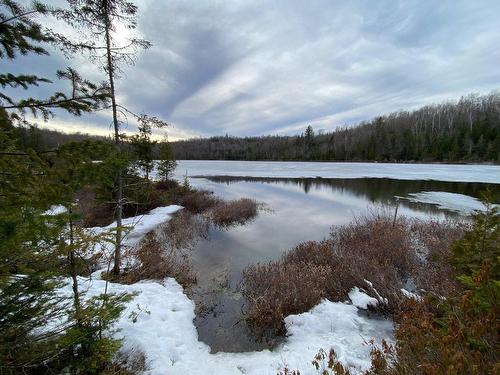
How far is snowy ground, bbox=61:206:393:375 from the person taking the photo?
175 inches

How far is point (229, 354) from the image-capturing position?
4.98m

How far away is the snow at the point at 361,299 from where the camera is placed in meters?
6.45

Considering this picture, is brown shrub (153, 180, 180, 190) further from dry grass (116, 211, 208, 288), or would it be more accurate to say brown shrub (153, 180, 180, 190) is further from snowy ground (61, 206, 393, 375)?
snowy ground (61, 206, 393, 375)

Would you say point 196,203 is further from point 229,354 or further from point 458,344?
point 458,344

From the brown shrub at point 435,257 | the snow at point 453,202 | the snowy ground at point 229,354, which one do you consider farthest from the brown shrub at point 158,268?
the snow at point 453,202

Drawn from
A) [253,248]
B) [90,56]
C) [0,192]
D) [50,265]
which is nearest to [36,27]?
[0,192]

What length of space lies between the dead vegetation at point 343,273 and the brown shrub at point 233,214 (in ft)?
19.5

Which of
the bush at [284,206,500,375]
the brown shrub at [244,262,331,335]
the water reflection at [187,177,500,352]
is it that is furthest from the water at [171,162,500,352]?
the bush at [284,206,500,375]

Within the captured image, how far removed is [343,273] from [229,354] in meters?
A: 4.28

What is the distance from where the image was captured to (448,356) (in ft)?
7.67

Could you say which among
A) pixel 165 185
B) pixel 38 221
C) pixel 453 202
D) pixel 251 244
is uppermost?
pixel 38 221

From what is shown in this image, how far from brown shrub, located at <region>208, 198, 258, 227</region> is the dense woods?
65406 mm

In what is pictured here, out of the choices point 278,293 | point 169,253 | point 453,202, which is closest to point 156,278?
point 169,253

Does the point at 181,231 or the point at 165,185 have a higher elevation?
the point at 165,185
